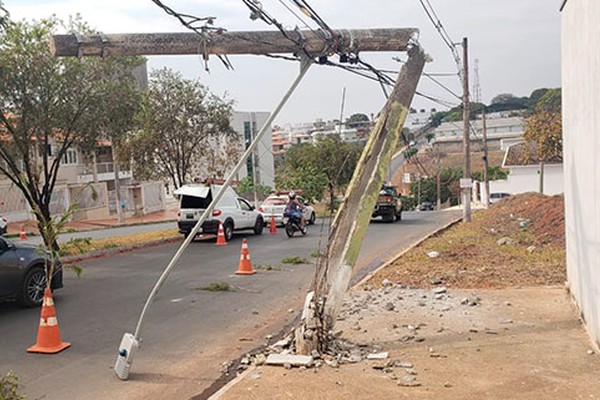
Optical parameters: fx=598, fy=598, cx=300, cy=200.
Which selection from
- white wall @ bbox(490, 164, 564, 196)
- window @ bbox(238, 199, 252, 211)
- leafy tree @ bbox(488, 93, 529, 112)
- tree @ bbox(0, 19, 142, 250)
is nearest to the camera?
tree @ bbox(0, 19, 142, 250)

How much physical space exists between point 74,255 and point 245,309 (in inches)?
356

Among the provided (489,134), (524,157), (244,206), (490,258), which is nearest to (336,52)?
(490,258)

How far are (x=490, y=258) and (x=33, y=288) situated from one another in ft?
32.1

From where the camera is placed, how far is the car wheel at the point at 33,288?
10.2 meters

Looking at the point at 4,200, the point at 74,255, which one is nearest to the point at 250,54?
the point at 74,255

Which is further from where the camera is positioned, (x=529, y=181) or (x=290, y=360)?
(x=529, y=181)

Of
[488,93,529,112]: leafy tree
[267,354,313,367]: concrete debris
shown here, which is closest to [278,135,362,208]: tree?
[267,354,313,367]: concrete debris

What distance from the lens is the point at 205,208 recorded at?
20.9m

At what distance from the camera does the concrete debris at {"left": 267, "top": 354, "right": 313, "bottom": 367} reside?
6559 mm

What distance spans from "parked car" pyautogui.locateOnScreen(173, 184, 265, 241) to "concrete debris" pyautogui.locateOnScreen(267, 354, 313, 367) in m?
14.2

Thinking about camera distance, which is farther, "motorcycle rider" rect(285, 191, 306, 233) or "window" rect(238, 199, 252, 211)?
"window" rect(238, 199, 252, 211)

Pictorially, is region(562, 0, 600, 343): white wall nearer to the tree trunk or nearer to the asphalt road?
the tree trunk

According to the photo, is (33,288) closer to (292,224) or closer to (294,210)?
(292,224)

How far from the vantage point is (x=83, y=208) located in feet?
162
